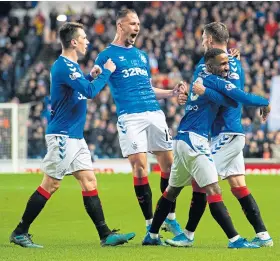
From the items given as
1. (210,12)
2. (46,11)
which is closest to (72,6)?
(46,11)

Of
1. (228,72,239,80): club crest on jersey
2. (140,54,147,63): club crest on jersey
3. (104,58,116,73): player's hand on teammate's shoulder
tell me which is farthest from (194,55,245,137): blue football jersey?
(140,54,147,63): club crest on jersey

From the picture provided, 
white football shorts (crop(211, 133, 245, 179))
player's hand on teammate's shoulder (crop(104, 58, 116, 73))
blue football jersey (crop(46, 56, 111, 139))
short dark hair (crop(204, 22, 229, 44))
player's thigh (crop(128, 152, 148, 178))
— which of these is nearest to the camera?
short dark hair (crop(204, 22, 229, 44))

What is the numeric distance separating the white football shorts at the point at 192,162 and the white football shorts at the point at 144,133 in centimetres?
104

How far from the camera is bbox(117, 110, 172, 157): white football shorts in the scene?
10672mm

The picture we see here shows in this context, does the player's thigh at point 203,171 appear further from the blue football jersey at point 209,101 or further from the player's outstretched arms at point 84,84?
the player's outstretched arms at point 84,84

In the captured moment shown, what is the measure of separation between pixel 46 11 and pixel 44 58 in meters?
2.43

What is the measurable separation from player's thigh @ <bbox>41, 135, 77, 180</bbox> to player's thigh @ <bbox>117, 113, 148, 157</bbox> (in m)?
0.83

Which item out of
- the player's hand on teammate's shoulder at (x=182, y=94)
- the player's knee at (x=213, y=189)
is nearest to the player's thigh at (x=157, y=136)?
the player's hand on teammate's shoulder at (x=182, y=94)

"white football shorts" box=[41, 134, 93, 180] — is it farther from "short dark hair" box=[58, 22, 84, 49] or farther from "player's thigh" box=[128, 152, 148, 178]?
"short dark hair" box=[58, 22, 84, 49]

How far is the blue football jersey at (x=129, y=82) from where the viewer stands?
1082 cm

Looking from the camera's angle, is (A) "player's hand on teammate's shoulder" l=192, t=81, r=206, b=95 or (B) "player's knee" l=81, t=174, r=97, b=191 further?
(B) "player's knee" l=81, t=174, r=97, b=191

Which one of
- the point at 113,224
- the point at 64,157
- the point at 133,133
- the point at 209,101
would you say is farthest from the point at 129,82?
the point at 113,224

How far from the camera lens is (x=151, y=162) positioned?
23.2m

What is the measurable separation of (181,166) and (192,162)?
18cm
